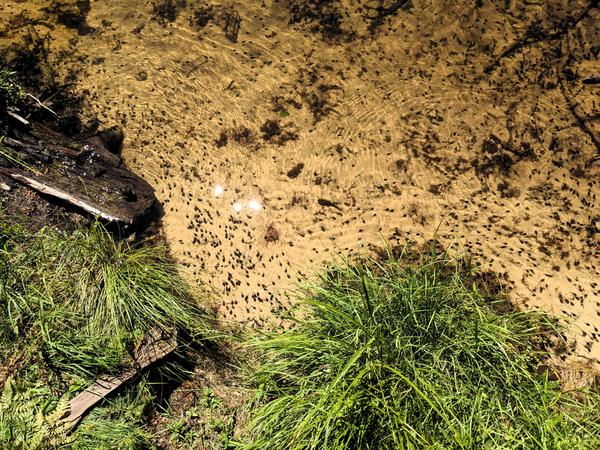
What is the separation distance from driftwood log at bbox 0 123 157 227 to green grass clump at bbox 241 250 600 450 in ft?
5.22

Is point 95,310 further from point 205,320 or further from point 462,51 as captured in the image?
point 462,51

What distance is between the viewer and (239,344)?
378cm

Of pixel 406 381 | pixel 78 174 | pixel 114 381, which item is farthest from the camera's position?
pixel 78 174

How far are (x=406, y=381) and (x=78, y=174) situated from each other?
293 centimetres

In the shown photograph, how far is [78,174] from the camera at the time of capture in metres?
4.08

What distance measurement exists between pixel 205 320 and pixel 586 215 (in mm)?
2997

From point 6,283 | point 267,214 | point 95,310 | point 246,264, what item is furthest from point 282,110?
point 6,283

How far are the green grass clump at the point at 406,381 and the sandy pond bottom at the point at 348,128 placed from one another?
0.66 meters

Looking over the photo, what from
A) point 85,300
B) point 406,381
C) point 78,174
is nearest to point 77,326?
point 85,300

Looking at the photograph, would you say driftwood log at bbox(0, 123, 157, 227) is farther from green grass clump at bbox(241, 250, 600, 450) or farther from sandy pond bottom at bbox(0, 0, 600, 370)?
green grass clump at bbox(241, 250, 600, 450)

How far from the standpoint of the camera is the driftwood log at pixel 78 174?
3938mm

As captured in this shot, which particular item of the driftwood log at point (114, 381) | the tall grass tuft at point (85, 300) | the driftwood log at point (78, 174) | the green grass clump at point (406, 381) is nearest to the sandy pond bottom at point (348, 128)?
the driftwood log at point (78, 174)

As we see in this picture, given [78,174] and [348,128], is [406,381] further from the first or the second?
[78,174]

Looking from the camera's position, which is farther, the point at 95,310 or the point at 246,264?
the point at 246,264
